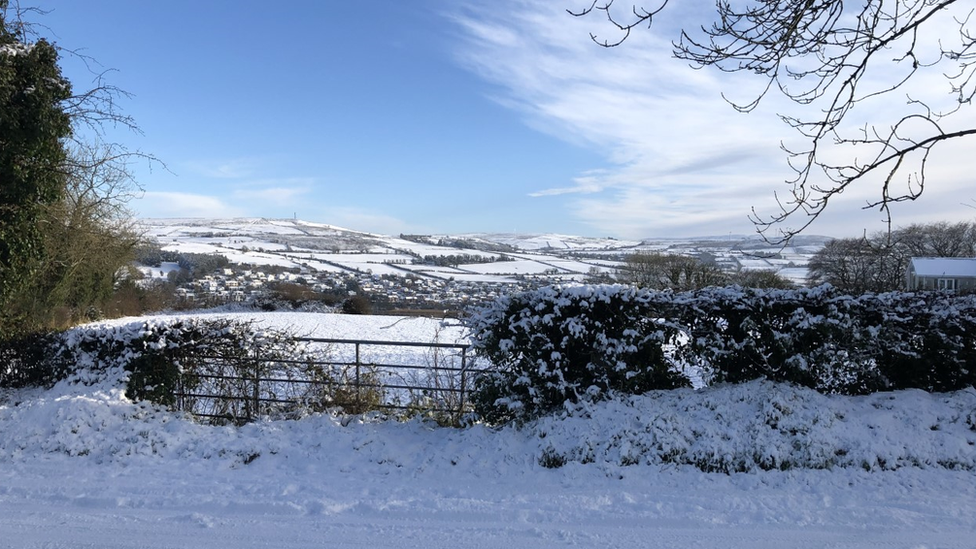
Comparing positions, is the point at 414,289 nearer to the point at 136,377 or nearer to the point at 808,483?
the point at 136,377

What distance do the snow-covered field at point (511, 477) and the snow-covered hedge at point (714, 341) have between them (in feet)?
1.10

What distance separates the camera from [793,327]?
6848 millimetres

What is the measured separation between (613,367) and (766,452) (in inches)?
69.0

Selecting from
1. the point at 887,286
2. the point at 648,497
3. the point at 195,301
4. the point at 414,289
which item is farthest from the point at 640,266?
the point at 195,301

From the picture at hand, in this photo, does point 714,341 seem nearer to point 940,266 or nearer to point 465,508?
point 465,508

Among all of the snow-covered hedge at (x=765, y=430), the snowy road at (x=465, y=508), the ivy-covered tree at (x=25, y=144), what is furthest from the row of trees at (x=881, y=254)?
the ivy-covered tree at (x=25, y=144)

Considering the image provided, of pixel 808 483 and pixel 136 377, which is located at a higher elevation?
pixel 136 377

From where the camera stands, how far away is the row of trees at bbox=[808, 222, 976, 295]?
241 inches

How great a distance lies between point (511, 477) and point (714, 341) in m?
2.94

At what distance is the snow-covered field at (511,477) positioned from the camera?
469cm

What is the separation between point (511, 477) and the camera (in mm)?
5898

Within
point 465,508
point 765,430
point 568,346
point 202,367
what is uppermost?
point 568,346

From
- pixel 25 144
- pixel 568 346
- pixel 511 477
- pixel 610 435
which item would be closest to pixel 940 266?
pixel 568 346

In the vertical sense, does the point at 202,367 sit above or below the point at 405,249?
below
